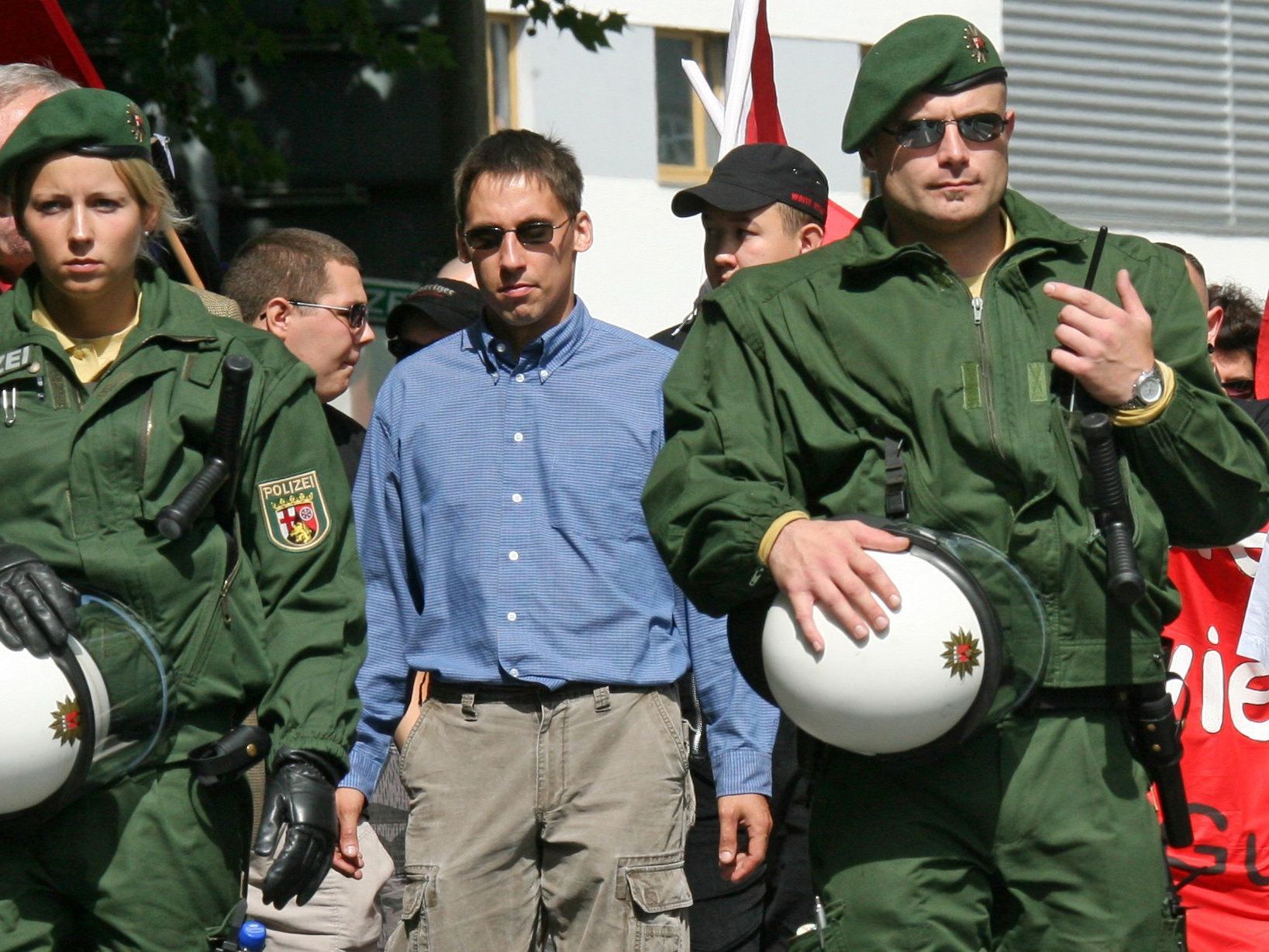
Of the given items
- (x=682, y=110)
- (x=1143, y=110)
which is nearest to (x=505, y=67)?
(x=682, y=110)

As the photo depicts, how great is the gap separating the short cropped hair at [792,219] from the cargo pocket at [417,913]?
2383 mm

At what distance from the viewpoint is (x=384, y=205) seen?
491 inches

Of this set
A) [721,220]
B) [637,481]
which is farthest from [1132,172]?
[637,481]

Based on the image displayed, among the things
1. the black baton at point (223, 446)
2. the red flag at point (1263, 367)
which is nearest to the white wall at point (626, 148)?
the red flag at point (1263, 367)

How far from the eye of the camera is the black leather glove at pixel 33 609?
3867 millimetres

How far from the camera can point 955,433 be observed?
4.09 m

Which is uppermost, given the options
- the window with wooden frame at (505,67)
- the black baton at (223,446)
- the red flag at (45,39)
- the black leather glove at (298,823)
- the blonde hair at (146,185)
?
the window with wooden frame at (505,67)

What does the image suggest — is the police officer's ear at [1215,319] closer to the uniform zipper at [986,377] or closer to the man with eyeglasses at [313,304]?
the man with eyeglasses at [313,304]

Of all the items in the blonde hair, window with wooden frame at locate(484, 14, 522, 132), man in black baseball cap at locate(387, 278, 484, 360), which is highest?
window with wooden frame at locate(484, 14, 522, 132)

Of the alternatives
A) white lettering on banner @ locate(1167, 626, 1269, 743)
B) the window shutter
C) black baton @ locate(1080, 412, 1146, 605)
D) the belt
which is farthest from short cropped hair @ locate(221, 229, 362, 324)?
the window shutter

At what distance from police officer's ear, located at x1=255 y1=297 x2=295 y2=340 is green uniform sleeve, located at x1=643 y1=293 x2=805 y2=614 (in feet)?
7.85

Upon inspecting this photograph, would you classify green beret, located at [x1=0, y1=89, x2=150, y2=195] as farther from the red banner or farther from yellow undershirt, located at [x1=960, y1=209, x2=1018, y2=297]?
the red banner

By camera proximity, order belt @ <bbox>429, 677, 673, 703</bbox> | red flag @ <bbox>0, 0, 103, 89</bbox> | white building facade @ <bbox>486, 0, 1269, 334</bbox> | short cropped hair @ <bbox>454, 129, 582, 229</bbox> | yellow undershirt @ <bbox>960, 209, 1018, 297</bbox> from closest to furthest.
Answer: yellow undershirt @ <bbox>960, 209, 1018, 297</bbox>, belt @ <bbox>429, 677, 673, 703</bbox>, short cropped hair @ <bbox>454, 129, 582, 229</bbox>, red flag @ <bbox>0, 0, 103, 89</bbox>, white building facade @ <bbox>486, 0, 1269, 334</bbox>

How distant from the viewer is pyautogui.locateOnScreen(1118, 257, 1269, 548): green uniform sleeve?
13.2ft
